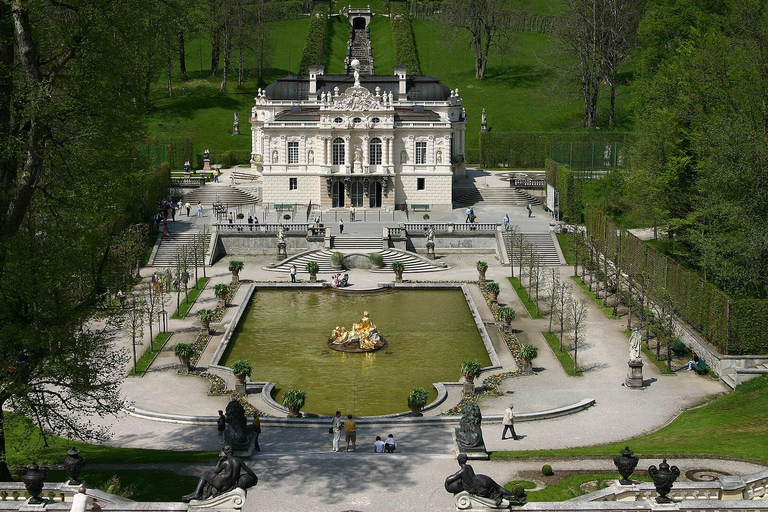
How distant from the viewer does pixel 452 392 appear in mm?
46438

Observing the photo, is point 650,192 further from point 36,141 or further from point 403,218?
point 36,141

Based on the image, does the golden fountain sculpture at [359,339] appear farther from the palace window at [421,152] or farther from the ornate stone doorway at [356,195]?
the palace window at [421,152]

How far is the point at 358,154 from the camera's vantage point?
87.4 m

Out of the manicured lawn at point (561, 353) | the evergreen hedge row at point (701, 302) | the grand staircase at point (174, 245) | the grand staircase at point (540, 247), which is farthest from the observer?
the grand staircase at point (540, 247)

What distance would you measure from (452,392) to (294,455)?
13661mm

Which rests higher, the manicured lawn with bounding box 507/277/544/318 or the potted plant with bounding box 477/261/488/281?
the potted plant with bounding box 477/261/488/281

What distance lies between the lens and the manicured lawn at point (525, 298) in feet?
200

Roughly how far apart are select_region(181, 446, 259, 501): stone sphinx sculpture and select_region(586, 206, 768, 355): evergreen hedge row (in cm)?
2946

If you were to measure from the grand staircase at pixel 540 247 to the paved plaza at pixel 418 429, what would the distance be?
10.3 meters

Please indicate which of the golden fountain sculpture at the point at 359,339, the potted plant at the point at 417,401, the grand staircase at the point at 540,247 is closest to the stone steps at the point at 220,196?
the grand staircase at the point at 540,247

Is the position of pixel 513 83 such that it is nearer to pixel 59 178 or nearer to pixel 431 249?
pixel 431 249

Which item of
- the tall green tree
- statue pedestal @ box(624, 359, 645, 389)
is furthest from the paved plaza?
the tall green tree

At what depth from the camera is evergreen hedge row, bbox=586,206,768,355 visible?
158 ft

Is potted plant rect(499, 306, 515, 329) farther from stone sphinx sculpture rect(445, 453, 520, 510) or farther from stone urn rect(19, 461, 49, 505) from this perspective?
stone urn rect(19, 461, 49, 505)
